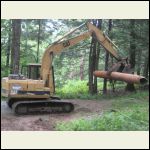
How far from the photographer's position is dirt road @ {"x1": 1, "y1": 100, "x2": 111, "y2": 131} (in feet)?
37.0

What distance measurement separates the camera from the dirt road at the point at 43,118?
11280 mm

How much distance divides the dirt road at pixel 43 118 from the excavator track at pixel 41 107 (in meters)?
0.29

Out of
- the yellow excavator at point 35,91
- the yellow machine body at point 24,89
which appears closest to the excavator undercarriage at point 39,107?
the yellow excavator at point 35,91

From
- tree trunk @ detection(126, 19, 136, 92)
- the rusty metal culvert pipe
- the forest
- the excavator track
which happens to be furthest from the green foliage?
tree trunk @ detection(126, 19, 136, 92)

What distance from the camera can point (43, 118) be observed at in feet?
41.5

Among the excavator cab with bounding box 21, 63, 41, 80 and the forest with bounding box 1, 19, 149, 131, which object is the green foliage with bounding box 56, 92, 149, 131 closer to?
the forest with bounding box 1, 19, 149, 131

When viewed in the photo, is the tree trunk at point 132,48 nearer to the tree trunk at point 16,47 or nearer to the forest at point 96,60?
the forest at point 96,60

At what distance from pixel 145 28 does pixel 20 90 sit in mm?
9281

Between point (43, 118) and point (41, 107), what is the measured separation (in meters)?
1.14

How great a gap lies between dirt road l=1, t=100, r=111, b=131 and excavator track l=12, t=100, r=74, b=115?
29 centimetres

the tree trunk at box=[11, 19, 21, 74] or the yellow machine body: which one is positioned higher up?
the tree trunk at box=[11, 19, 21, 74]

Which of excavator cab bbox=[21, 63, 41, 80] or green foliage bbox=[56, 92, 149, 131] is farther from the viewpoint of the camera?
excavator cab bbox=[21, 63, 41, 80]

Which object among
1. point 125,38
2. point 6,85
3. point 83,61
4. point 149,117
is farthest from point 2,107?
point 83,61

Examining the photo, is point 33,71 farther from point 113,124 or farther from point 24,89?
point 113,124
